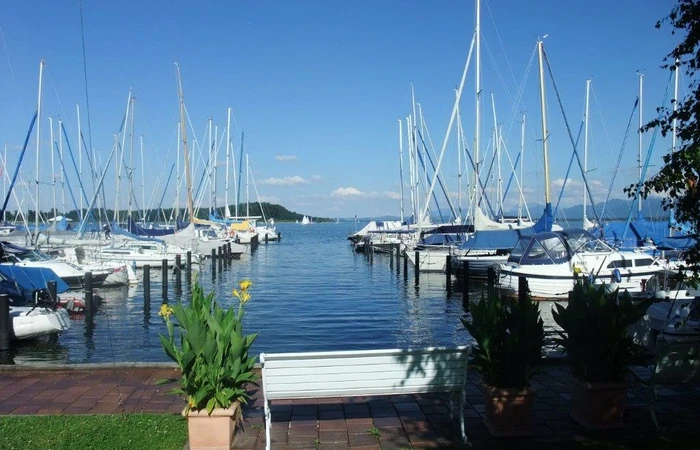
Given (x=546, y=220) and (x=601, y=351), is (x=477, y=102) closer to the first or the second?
(x=546, y=220)

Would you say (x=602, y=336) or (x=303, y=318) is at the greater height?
(x=602, y=336)

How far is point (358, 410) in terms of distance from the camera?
7.17 m

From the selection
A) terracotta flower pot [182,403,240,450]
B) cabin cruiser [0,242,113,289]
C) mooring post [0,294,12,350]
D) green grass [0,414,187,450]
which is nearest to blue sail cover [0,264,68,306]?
mooring post [0,294,12,350]

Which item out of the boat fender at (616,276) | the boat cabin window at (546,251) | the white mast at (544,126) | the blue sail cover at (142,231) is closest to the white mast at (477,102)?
the white mast at (544,126)

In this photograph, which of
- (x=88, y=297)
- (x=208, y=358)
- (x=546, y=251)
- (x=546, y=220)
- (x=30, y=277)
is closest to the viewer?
(x=208, y=358)

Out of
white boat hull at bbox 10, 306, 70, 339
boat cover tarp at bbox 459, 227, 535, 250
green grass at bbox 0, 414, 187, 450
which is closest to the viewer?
green grass at bbox 0, 414, 187, 450

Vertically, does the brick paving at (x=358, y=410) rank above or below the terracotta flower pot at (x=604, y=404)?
below

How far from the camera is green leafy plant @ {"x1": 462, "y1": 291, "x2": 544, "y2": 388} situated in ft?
19.9

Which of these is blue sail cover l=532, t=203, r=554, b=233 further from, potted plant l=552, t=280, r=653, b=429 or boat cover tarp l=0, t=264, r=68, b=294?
potted plant l=552, t=280, r=653, b=429

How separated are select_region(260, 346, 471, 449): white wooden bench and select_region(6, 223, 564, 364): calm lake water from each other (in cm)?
1004

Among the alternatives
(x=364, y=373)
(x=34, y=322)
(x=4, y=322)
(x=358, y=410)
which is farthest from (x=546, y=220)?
(x=364, y=373)

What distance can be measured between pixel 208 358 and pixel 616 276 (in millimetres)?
22851

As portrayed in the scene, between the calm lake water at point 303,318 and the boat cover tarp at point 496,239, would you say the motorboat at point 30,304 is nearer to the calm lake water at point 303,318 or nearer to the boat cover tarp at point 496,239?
the calm lake water at point 303,318

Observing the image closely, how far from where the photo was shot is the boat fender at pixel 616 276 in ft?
83.1
